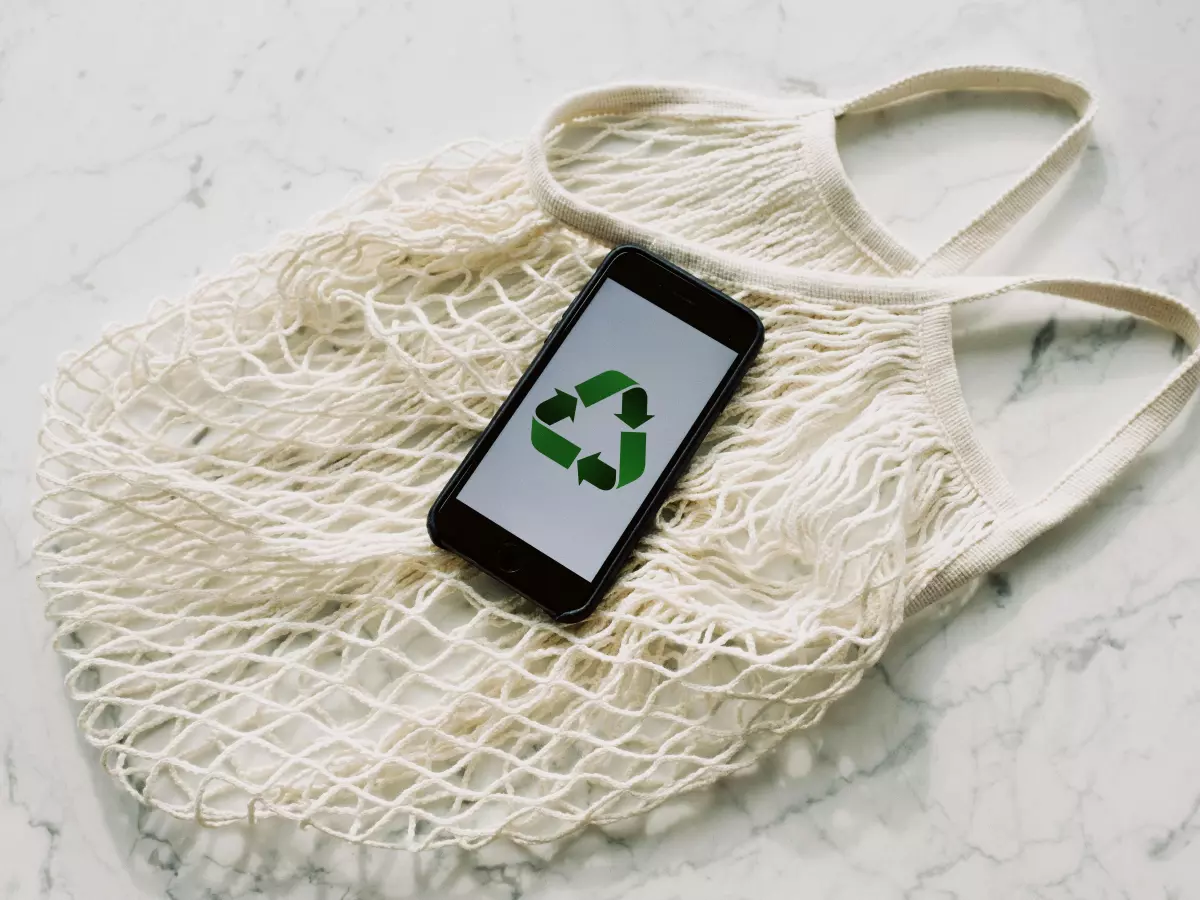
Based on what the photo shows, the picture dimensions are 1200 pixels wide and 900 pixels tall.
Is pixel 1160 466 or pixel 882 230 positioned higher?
pixel 882 230

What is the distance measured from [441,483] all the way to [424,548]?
0.15ft

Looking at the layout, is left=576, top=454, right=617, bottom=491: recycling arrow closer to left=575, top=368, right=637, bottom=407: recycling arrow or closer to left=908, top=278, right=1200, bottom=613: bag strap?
left=575, top=368, right=637, bottom=407: recycling arrow

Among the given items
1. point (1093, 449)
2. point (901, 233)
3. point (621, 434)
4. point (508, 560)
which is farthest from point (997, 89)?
point (508, 560)

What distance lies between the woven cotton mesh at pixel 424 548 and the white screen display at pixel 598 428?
1.2 inches

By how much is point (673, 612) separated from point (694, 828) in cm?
15

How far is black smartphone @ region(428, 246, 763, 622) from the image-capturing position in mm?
636

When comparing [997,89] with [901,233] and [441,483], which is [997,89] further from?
[441,483]

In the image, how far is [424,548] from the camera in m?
0.65

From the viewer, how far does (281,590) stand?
0.65 meters

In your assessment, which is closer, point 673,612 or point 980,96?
point 673,612

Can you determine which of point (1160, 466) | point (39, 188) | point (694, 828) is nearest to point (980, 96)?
point (1160, 466)

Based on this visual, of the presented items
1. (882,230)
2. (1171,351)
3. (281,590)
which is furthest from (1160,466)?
(281,590)

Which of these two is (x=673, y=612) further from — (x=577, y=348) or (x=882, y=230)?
(x=882, y=230)

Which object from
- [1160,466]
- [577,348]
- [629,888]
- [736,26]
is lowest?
[629,888]
